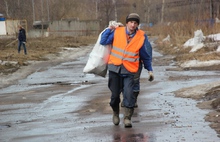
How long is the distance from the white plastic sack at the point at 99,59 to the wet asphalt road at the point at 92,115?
31.4 inches

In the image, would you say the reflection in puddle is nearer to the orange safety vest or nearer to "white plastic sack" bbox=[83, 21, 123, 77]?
the orange safety vest

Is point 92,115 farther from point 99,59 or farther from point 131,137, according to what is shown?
point 131,137

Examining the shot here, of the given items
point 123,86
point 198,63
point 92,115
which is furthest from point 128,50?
point 198,63

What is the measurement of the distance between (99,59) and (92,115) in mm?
1271

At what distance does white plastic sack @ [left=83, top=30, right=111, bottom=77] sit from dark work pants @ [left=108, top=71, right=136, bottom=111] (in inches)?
13.6

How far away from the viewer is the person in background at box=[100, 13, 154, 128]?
7039mm

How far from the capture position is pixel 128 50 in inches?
277

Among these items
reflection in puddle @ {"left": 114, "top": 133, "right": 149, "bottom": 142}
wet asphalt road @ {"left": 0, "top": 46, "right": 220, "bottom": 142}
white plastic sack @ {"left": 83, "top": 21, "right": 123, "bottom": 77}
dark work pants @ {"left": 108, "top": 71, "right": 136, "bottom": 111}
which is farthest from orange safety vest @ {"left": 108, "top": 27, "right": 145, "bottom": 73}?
reflection in puddle @ {"left": 114, "top": 133, "right": 149, "bottom": 142}

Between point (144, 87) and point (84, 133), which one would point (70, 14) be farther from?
point (84, 133)

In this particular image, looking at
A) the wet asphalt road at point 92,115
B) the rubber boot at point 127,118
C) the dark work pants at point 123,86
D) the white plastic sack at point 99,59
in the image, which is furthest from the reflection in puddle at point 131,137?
the white plastic sack at point 99,59

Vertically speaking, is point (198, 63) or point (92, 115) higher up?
point (92, 115)

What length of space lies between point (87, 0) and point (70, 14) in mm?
23575

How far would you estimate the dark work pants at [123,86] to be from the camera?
23.3 ft

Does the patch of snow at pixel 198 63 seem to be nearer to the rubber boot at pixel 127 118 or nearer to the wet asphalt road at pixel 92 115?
the wet asphalt road at pixel 92 115
